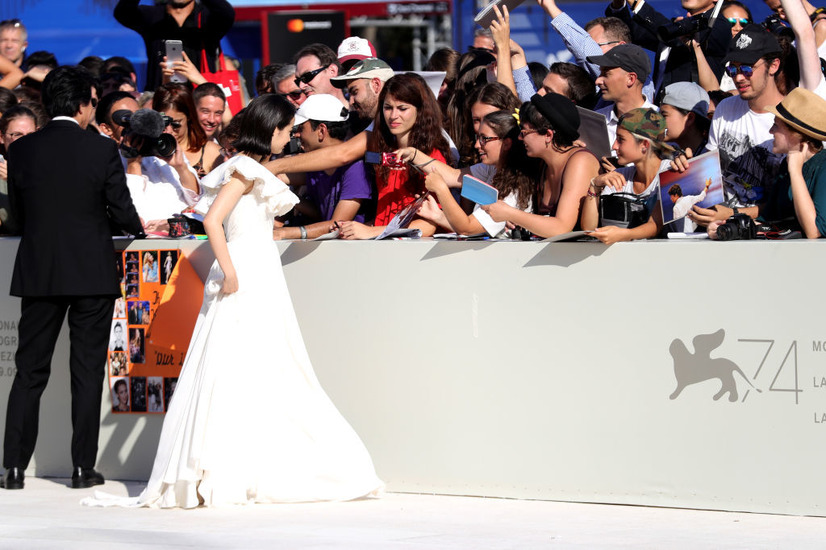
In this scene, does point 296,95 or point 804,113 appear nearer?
point 804,113

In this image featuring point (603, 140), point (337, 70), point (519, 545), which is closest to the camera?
point (519, 545)

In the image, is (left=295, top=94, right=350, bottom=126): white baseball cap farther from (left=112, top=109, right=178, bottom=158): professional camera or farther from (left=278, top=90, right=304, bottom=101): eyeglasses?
(left=278, top=90, right=304, bottom=101): eyeglasses

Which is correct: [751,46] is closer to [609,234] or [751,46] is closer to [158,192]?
[609,234]

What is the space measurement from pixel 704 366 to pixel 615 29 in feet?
10.6

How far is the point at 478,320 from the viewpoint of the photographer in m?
6.12

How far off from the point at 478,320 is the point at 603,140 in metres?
1.15

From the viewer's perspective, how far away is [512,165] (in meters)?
6.61

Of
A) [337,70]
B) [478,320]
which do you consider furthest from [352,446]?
[337,70]

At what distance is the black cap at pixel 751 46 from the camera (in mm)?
6387

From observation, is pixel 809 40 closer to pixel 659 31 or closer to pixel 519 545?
pixel 659 31

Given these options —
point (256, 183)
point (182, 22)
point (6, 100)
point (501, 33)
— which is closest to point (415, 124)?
point (256, 183)

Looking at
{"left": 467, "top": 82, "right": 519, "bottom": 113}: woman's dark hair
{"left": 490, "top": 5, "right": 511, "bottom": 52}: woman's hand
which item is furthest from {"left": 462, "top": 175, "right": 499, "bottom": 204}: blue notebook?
{"left": 490, "top": 5, "right": 511, "bottom": 52}: woman's hand

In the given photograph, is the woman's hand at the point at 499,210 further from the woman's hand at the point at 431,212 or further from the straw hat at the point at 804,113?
the straw hat at the point at 804,113

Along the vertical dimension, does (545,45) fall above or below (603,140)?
above
